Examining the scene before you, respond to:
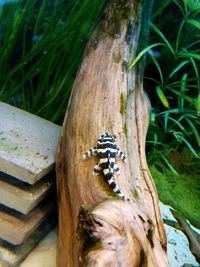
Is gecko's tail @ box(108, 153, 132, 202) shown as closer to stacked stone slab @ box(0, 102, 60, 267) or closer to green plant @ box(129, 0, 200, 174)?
stacked stone slab @ box(0, 102, 60, 267)

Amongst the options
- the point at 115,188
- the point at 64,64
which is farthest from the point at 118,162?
the point at 64,64

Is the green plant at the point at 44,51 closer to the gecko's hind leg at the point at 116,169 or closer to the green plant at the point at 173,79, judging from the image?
the green plant at the point at 173,79

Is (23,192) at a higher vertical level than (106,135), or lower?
lower

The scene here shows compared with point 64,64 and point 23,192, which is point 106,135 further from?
point 64,64

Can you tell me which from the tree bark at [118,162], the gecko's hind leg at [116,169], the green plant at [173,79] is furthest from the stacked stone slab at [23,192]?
the green plant at [173,79]

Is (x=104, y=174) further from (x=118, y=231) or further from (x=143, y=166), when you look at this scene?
(x=118, y=231)
